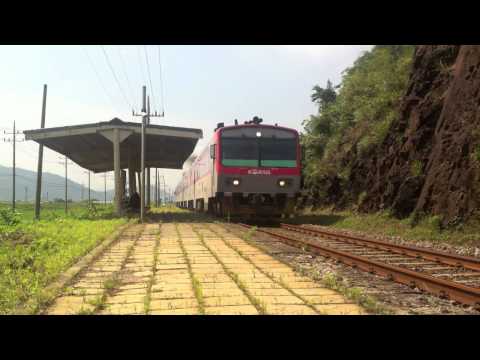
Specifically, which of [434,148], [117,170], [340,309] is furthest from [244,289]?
[117,170]

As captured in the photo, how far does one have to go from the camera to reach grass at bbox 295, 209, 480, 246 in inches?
403

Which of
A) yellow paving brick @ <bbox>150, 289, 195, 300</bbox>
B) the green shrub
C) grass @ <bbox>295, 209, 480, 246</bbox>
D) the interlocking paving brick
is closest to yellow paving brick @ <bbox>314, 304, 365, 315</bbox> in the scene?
the interlocking paving brick

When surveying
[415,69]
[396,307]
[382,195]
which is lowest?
[396,307]

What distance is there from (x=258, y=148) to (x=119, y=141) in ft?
26.1

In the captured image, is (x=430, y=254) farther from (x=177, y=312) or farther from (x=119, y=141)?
(x=119, y=141)

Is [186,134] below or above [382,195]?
above

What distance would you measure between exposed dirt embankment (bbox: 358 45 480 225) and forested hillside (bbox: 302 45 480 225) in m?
0.03

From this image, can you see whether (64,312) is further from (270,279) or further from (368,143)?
(368,143)

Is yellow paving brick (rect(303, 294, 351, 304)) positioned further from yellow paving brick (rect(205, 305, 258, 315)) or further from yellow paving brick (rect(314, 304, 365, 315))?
yellow paving brick (rect(205, 305, 258, 315))

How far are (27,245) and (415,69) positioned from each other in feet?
50.2

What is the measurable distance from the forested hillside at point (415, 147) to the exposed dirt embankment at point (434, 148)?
0.03 metres

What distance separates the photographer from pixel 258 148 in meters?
16.3

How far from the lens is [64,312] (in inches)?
162
